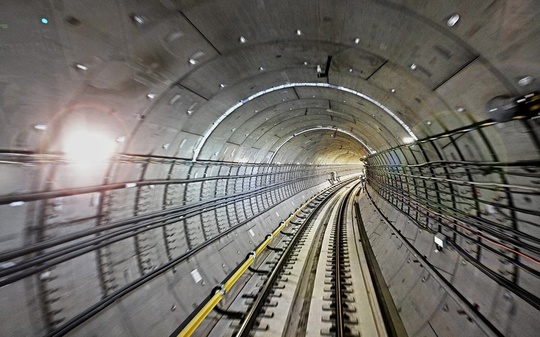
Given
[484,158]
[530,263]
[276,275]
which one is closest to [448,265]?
[530,263]

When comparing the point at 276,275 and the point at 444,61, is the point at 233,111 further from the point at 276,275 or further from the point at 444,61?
the point at 276,275

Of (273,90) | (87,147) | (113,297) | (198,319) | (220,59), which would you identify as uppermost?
(273,90)

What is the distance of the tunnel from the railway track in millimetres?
521

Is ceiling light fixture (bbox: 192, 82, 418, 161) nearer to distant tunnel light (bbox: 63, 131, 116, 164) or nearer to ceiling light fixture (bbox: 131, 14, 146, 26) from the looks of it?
distant tunnel light (bbox: 63, 131, 116, 164)

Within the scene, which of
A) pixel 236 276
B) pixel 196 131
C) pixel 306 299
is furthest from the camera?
pixel 236 276

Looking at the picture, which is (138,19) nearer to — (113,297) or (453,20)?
(453,20)

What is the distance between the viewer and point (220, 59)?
443 cm

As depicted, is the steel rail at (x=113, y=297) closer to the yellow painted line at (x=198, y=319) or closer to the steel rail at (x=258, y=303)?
the yellow painted line at (x=198, y=319)

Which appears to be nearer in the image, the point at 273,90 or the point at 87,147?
the point at 87,147

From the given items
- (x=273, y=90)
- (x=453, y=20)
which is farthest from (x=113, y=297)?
(x=453, y=20)

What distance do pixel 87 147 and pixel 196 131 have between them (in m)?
2.66

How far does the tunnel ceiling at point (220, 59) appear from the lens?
8.21ft

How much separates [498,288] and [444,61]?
3.46 metres

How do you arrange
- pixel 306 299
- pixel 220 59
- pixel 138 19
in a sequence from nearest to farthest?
pixel 138 19
pixel 220 59
pixel 306 299
